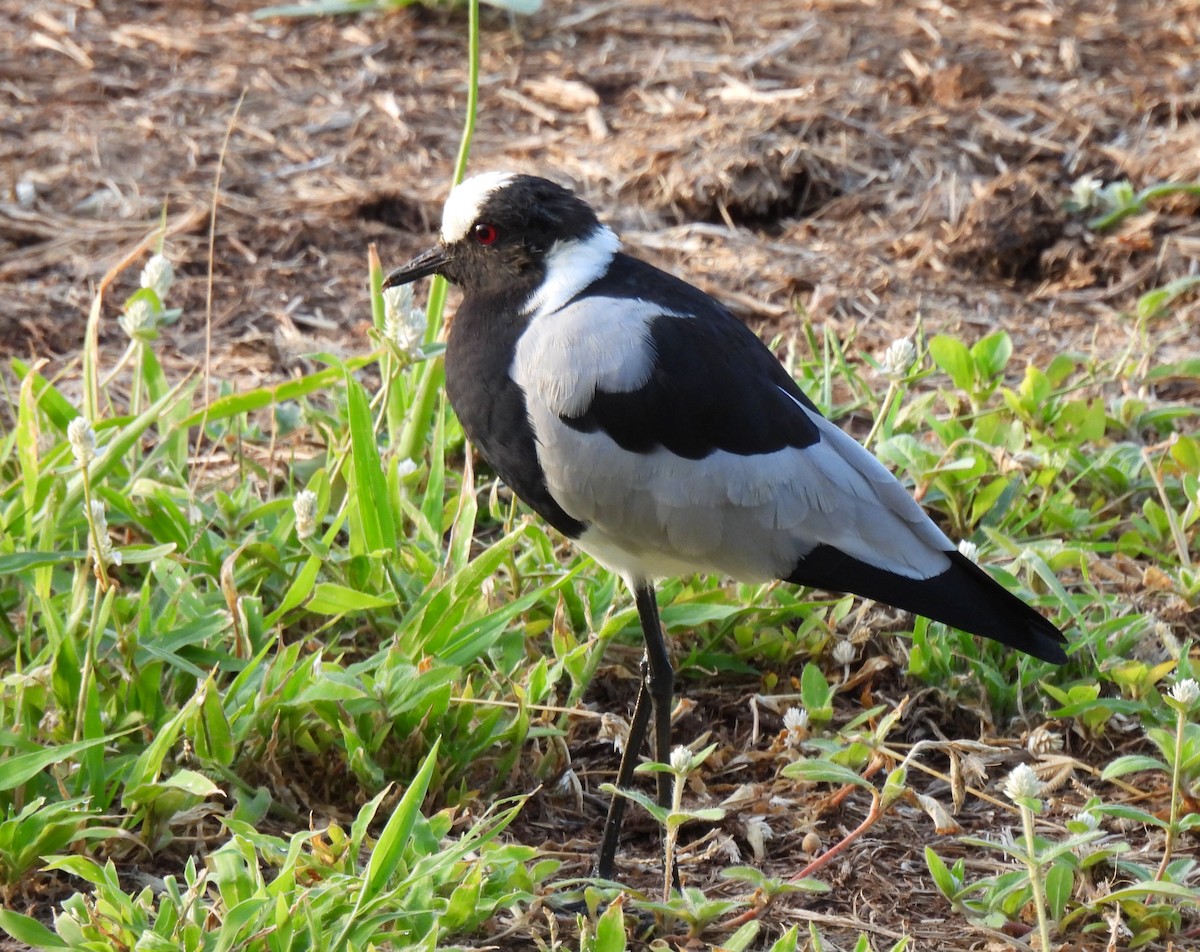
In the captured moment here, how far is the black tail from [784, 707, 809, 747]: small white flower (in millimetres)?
261

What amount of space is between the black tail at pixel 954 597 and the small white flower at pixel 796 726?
261 millimetres

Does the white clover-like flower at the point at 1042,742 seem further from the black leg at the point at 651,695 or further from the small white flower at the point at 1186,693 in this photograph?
the black leg at the point at 651,695

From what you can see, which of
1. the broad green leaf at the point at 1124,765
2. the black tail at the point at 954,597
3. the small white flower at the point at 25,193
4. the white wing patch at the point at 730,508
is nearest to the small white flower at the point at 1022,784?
the broad green leaf at the point at 1124,765

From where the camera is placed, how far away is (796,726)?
3.06 metres

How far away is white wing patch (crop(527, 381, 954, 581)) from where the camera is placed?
292cm

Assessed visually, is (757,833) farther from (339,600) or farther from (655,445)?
(339,600)

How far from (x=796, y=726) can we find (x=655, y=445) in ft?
2.07

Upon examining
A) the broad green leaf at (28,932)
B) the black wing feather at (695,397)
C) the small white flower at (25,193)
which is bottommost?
the small white flower at (25,193)

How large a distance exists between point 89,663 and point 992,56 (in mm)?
4700

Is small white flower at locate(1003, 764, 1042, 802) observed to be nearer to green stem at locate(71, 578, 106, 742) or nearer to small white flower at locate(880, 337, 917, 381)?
small white flower at locate(880, 337, 917, 381)

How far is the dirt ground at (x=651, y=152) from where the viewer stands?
490 cm

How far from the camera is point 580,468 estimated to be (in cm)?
291

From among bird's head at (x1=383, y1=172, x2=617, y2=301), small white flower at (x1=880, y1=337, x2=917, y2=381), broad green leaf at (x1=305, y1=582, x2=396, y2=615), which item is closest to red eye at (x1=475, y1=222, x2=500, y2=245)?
bird's head at (x1=383, y1=172, x2=617, y2=301)

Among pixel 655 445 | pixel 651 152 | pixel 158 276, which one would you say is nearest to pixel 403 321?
pixel 158 276
